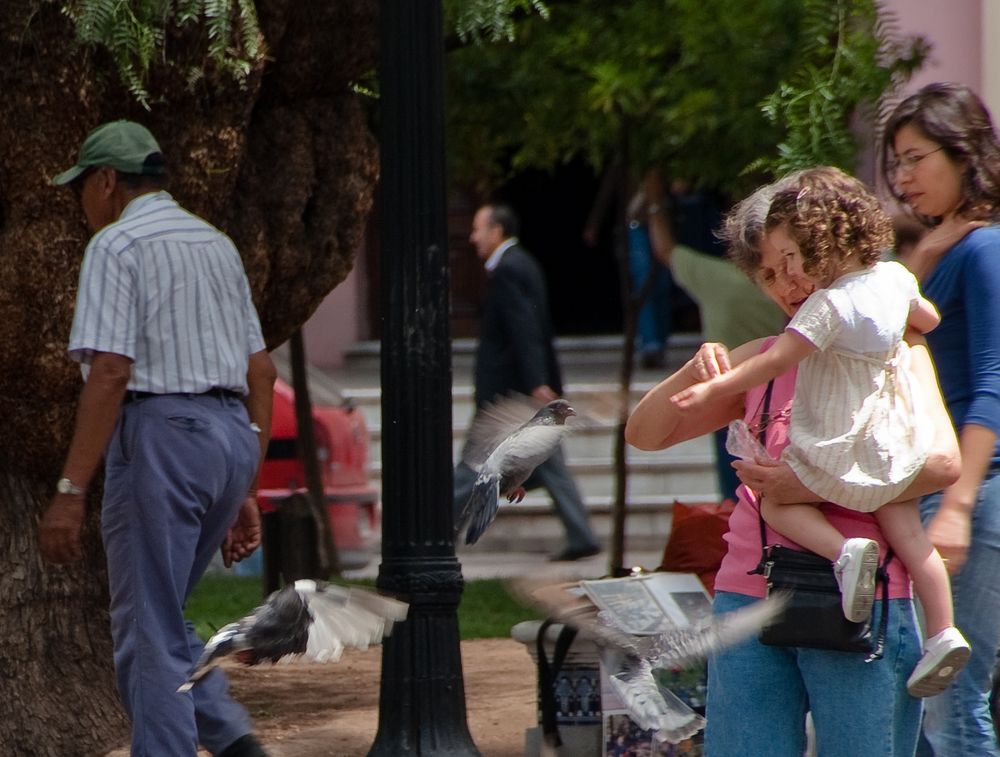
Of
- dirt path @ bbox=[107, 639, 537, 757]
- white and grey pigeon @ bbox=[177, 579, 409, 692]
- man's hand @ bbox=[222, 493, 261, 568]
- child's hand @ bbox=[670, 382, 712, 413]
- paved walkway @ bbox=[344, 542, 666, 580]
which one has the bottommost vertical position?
paved walkway @ bbox=[344, 542, 666, 580]

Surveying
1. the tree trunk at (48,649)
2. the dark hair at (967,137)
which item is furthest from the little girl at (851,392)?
the tree trunk at (48,649)

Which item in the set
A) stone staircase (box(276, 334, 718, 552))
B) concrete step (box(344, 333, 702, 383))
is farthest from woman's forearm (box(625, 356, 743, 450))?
concrete step (box(344, 333, 702, 383))

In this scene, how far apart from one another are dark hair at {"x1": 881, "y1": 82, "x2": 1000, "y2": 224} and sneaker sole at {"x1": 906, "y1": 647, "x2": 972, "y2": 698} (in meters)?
1.07

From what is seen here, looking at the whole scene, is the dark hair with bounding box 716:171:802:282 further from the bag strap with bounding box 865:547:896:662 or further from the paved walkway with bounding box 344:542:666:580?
the paved walkway with bounding box 344:542:666:580

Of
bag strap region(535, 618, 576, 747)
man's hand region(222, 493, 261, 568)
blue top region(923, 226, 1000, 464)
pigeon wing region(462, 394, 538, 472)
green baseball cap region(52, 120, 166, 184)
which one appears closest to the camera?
blue top region(923, 226, 1000, 464)

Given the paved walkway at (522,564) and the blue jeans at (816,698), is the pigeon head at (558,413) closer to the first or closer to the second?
the blue jeans at (816,698)

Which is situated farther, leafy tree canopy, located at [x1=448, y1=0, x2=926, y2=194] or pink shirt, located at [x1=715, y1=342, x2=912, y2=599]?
leafy tree canopy, located at [x1=448, y1=0, x2=926, y2=194]

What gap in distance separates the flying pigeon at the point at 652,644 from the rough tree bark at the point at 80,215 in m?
1.94

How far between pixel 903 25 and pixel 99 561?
19.1 feet

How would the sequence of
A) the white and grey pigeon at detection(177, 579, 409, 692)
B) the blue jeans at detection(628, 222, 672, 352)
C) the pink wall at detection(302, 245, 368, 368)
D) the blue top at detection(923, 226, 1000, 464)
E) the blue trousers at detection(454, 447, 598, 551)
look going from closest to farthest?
1. the blue top at detection(923, 226, 1000, 464)
2. the white and grey pigeon at detection(177, 579, 409, 692)
3. the blue trousers at detection(454, 447, 598, 551)
4. the pink wall at detection(302, 245, 368, 368)
5. the blue jeans at detection(628, 222, 672, 352)

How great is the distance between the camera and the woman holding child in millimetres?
3027

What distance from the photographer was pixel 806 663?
307 centimetres

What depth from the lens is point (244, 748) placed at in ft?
14.8

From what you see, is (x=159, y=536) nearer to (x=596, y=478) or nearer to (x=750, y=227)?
(x=750, y=227)
